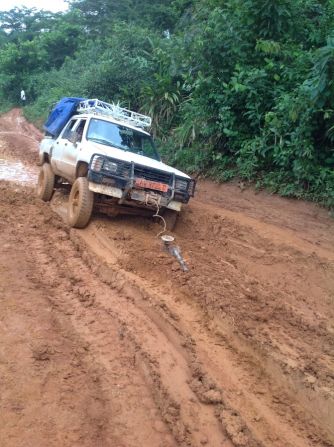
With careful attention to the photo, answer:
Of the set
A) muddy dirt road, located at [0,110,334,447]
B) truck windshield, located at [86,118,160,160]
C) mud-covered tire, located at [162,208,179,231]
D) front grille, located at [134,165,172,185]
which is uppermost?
truck windshield, located at [86,118,160,160]

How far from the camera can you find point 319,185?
7496mm

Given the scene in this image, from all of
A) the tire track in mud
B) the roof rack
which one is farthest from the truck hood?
the tire track in mud

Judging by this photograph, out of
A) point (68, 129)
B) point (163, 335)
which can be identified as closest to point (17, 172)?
point (68, 129)

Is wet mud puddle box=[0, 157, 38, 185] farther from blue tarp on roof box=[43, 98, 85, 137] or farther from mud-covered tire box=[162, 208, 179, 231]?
mud-covered tire box=[162, 208, 179, 231]

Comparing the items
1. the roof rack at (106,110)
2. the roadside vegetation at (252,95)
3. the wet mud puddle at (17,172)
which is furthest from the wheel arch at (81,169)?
the wet mud puddle at (17,172)

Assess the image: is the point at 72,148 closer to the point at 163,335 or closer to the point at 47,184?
the point at 47,184

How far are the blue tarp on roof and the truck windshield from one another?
6.25 feet

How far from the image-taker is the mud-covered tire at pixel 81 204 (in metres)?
6.67

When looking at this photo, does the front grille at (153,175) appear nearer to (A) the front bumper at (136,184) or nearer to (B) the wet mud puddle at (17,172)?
(A) the front bumper at (136,184)

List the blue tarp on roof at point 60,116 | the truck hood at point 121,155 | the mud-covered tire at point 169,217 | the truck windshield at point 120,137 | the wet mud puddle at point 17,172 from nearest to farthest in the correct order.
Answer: the truck hood at point 121,155
the mud-covered tire at point 169,217
the truck windshield at point 120,137
the blue tarp on roof at point 60,116
the wet mud puddle at point 17,172

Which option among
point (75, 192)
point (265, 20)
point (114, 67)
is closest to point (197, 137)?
point (265, 20)

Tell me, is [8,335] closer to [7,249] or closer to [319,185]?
[7,249]

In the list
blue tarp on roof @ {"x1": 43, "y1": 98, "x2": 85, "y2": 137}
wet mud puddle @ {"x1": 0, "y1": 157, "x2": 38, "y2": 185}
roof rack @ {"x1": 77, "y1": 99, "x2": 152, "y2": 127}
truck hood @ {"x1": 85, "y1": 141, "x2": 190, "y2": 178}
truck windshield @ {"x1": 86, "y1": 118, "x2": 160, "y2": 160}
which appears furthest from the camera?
wet mud puddle @ {"x1": 0, "y1": 157, "x2": 38, "y2": 185}

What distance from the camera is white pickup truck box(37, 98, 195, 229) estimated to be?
6602 mm
